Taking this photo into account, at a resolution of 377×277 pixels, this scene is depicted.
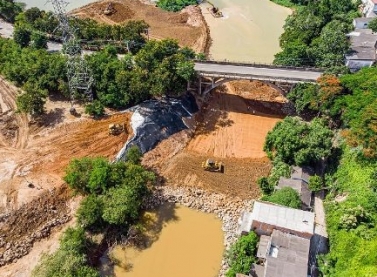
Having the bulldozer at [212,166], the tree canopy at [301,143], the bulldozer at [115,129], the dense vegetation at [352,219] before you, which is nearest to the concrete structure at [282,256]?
the dense vegetation at [352,219]

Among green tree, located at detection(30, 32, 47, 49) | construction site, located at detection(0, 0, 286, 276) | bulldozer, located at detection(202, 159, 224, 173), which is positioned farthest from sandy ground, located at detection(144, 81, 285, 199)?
green tree, located at detection(30, 32, 47, 49)

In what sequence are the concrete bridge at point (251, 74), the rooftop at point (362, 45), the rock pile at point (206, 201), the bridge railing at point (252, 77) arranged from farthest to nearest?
the rooftop at point (362, 45) → the concrete bridge at point (251, 74) → the bridge railing at point (252, 77) → the rock pile at point (206, 201)

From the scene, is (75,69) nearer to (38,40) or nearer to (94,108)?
(94,108)

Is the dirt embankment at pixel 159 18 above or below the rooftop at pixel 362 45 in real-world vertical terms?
below

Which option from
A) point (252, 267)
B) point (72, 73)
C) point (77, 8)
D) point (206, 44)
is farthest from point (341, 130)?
point (77, 8)

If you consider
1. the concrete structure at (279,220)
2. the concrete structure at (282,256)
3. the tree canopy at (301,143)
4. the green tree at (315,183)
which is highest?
the tree canopy at (301,143)

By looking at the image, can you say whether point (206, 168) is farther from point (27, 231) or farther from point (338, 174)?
point (27, 231)

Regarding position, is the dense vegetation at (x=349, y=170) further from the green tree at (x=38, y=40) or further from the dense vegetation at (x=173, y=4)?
the green tree at (x=38, y=40)

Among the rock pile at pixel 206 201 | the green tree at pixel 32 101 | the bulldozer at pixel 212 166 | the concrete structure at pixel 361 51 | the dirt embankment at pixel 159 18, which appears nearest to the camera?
the rock pile at pixel 206 201
